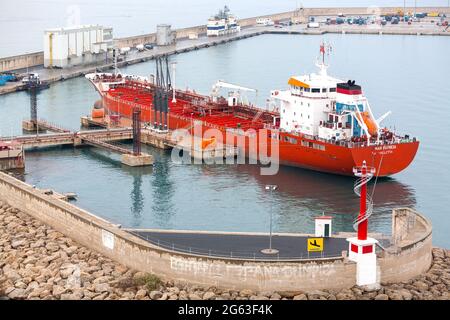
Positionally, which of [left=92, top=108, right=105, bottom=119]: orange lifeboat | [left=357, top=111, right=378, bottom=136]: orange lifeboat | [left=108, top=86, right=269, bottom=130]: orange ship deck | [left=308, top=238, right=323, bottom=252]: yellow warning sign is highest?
[left=357, top=111, right=378, bottom=136]: orange lifeboat

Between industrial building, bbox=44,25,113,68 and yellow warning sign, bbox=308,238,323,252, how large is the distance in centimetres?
5809

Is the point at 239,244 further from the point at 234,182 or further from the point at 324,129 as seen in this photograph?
the point at 324,129

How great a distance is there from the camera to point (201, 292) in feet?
90.8

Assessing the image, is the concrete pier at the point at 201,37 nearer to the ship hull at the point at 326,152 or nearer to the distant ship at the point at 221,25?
the distant ship at the point at 221,25

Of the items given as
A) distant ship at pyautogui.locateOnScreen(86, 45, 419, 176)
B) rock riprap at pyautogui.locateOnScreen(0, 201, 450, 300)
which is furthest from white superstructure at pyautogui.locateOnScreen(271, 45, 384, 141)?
rock riprap at pyautogui.locateOnScreen(0, 201, 450, 300)

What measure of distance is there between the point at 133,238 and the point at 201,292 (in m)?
3.59

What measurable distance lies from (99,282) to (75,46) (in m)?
58.9

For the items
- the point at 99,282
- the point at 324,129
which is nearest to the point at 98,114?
the point at 324,129

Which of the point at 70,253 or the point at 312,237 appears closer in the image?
the point at 312,237

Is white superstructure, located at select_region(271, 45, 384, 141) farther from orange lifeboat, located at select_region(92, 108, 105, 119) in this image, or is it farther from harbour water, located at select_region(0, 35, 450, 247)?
orange lifeboat, located at select_region(92, 108, 105, 119)

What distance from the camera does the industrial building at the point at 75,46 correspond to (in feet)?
273

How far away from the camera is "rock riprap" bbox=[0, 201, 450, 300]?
27484 millimetres

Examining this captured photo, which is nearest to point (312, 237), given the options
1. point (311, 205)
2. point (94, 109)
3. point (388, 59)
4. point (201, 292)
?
point (201, 292)

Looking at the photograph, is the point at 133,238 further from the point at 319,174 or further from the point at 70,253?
the point at 319,174
